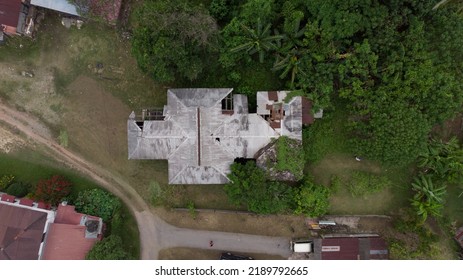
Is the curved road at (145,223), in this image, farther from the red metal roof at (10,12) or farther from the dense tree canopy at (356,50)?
the dense tree canopy at (356,50)

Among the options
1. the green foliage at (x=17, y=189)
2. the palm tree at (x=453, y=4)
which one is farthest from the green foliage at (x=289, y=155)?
the green foliage at (x=17, y=189)

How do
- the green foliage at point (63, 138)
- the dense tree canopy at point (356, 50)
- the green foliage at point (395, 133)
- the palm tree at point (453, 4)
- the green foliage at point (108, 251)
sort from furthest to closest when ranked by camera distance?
the green foliage at point (63, 138) < the green foliage at point (108, 251) < the palm tree at point (453, 4) < the green foliage at point (395, 133) < the dense tree canopy at point (356, 50)

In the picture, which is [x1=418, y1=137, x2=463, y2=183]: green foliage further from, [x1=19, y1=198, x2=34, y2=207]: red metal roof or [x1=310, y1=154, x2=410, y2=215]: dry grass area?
[x1=19, y1=198, x2=34, y2=207]: red metal roof

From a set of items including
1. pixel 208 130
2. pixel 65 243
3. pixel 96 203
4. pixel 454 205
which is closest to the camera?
pixel 208 130

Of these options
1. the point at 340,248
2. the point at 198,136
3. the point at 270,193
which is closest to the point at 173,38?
the point at 198,136

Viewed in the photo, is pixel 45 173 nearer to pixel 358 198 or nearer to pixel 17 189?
pixel 17 189

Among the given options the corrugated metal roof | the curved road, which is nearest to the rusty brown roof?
the curved road

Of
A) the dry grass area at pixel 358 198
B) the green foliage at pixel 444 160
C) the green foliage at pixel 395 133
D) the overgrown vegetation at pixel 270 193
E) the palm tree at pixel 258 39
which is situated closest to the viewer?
the green foliage at pixel 395 133
